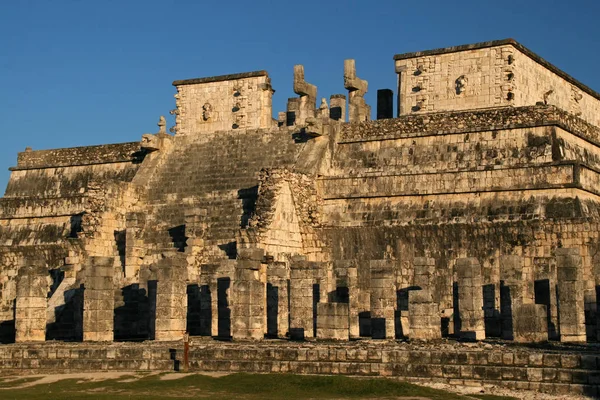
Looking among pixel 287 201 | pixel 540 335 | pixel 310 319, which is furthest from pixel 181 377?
pixel 287 201

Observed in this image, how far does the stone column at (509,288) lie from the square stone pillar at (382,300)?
296 cm

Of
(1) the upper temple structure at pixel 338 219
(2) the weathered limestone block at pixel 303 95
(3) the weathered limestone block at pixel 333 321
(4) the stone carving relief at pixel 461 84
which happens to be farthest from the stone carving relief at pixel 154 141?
(3) the weathered limestone block at pixel 333 321

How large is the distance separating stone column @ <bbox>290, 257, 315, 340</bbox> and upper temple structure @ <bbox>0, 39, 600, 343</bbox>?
5 centimetres

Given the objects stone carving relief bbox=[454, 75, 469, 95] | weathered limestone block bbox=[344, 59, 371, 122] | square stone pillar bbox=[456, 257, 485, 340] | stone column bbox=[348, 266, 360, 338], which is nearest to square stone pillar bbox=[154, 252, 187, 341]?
stone column bbox=[348, 266, 360, 338]

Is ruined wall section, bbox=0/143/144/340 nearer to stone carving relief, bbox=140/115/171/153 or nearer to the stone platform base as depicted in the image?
stone carving relief, bbox=140/115/171/153

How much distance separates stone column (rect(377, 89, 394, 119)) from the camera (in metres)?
50.0

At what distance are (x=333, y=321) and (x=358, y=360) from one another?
4628mm

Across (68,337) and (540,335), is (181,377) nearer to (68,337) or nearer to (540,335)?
(540,335)

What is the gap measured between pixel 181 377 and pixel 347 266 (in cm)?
903

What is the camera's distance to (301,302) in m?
31.8

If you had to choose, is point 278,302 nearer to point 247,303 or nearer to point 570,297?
point 247,303

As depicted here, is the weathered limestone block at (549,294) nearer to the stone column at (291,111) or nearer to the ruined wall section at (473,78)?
the ruined wall section at (473,78)

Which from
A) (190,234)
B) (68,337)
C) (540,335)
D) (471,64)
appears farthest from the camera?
(471,64)

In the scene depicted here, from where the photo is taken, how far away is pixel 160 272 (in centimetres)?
3288
